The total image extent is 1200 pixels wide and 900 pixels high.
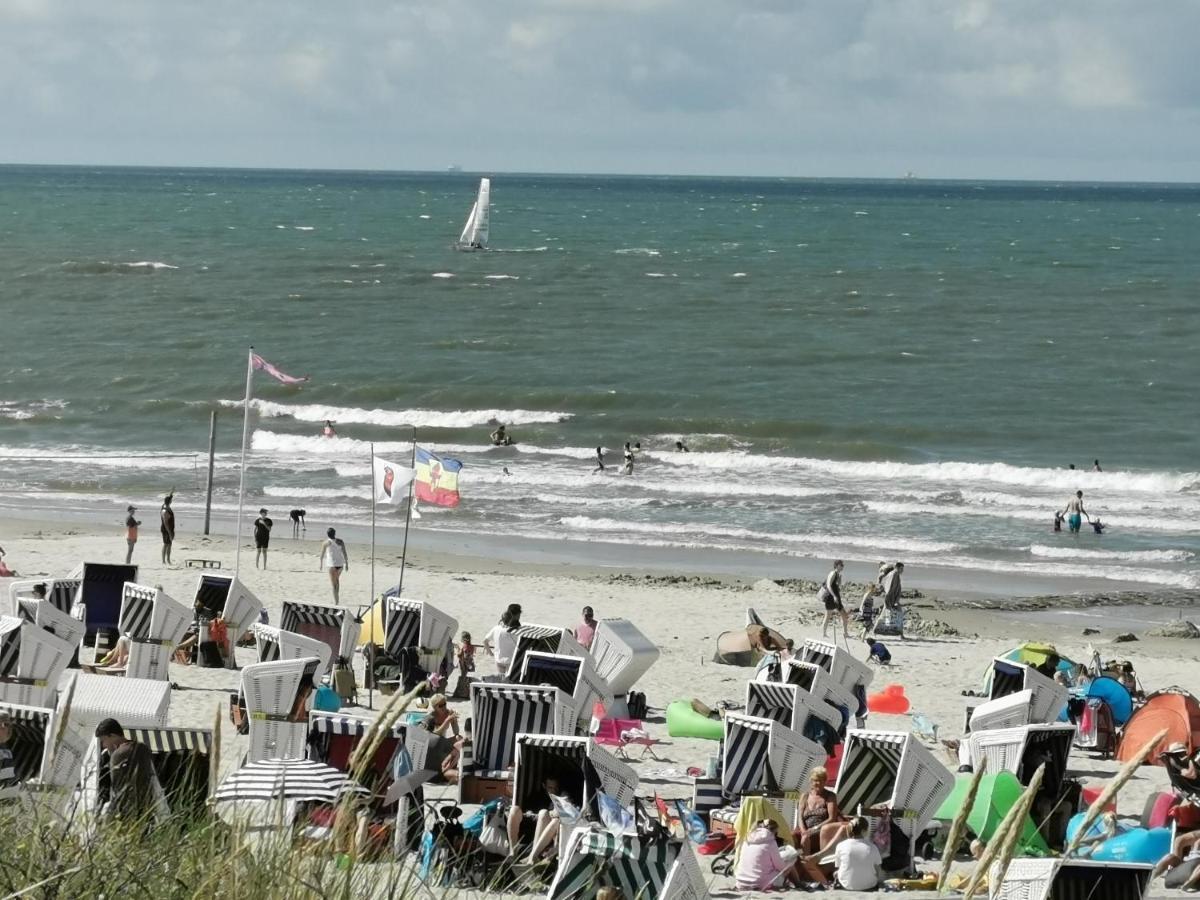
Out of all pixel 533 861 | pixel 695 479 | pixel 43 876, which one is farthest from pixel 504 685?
pixel 695 479

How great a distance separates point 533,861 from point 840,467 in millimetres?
28133

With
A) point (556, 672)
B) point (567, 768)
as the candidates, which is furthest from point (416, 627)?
point (567, 768)

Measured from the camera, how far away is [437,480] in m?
17.8

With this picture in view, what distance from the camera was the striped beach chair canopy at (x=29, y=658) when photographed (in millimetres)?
13586

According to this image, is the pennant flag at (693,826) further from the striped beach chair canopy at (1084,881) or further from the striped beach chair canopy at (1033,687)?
the striped beach chair canopy at (1033,687)

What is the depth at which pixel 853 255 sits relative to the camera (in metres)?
94.7

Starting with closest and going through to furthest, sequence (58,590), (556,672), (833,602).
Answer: (556,672) < (58,590) < (833,602)

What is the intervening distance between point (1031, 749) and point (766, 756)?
2121 millimetres

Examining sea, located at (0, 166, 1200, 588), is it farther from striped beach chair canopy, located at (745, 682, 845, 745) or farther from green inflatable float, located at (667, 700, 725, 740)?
striped beach chair canopy, located at (745, 682, 845, 745)

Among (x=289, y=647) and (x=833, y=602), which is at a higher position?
(x=833, y=602)

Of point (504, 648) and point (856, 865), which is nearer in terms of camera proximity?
point (856, 865)

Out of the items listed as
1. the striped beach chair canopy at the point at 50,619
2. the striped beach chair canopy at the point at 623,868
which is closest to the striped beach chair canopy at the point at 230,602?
the striped beach chair canopy at the point at 50,619

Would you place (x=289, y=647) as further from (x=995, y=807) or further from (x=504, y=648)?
(x=995, y=807)

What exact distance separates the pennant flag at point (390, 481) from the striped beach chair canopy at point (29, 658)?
4.92m
